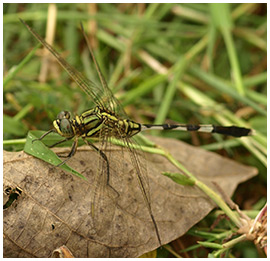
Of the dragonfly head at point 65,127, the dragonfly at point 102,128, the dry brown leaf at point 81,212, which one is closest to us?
the dry brown leaf at point 81,212

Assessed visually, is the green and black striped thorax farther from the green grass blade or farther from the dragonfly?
the green grass blade

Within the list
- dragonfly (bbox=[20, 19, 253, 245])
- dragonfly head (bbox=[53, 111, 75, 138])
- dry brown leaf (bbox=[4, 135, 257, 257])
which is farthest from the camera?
dragonfly head (bbox=[53, 111, 75, 138])

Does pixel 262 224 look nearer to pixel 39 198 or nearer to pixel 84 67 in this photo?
pixel 39 198

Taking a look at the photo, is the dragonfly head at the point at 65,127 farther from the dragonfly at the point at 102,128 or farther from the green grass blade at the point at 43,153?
the green grass blade at the point at 43,153

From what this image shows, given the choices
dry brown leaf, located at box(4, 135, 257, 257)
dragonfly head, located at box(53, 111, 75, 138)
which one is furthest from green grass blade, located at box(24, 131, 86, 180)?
dragonfly head, located at box(53, 111, 75, 138)

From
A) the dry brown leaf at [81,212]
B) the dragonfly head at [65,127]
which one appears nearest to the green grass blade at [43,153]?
the dry brown leaf at [81,212]

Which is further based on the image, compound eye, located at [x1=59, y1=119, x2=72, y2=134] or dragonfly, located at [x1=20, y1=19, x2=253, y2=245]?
compound eye, located at [x1=59, y1=119, x2=72, y2=134]
